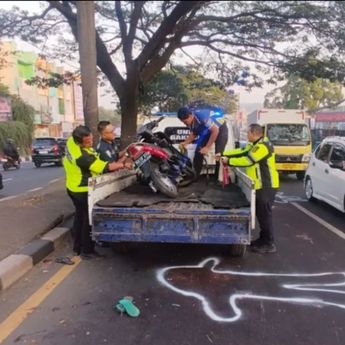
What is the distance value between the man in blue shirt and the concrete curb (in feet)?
8.03

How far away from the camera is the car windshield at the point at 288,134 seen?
642 inches

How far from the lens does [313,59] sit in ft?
49.8

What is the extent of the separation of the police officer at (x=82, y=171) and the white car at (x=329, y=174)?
4.51 meters

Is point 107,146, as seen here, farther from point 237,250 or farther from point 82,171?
point 237,250

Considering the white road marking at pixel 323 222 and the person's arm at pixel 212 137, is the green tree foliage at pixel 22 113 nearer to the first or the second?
the white road marking at pixel 323 222

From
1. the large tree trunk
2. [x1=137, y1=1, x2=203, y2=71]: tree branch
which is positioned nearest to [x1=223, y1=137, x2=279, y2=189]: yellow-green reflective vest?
[x1=137, y1=1, x2=203, y2=71]: tree branch

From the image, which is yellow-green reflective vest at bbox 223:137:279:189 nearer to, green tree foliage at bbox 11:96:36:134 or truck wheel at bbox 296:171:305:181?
truck wheel at bbox 296:171:305:181

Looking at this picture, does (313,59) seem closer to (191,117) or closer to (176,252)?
(191,117)

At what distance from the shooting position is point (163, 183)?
250 inches

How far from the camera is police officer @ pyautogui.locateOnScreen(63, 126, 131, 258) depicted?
582 centimetres

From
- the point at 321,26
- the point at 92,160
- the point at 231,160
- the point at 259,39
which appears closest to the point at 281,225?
the point at 231,160

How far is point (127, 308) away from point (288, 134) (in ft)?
44.3

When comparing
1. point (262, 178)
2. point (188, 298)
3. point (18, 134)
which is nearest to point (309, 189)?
point (262, 178)

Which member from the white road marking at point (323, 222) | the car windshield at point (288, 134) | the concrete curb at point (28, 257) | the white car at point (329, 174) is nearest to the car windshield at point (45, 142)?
the car windshield at point (288, 134)
